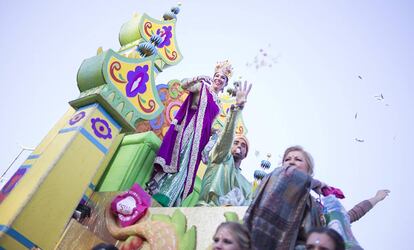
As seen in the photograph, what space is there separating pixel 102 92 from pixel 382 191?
9.78 ft

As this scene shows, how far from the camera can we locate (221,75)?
17.7 ft

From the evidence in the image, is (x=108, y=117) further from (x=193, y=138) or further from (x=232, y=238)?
(x=232, y=238)

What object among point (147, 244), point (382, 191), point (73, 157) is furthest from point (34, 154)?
point (382, 191)

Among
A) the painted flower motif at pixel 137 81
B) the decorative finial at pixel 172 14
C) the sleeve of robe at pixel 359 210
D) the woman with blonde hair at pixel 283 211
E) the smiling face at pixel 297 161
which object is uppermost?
the decorative finial at pixel 172 14

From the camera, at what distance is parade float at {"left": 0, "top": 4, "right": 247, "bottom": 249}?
3100mm

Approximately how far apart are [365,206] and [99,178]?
3.20 meters

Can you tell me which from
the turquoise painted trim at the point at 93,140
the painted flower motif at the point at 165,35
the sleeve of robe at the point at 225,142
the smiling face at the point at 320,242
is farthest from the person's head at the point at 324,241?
the painted flower motif at the point at 165,35

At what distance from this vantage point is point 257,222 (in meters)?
2.30

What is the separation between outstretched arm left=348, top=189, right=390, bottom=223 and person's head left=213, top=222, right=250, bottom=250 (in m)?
1.06

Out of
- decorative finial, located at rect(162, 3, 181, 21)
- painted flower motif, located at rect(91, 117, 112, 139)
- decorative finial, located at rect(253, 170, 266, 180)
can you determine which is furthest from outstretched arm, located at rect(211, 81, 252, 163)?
decorative finial, located at rect(162, 3, 181, 21)

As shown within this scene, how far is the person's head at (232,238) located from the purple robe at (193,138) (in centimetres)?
242

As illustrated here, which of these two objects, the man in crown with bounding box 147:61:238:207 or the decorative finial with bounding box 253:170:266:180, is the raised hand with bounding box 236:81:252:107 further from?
the decorative finial with bounding box 253:170:266:180

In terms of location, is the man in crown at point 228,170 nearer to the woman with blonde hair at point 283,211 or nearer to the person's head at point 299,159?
the person's head at point 299,159

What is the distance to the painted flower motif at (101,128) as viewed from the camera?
13.2ft
